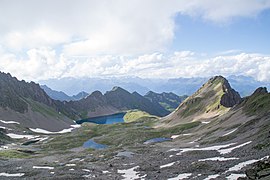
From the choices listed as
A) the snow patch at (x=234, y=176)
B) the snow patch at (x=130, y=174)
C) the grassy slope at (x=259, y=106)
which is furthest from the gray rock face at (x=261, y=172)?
the grassy slope at (x=259, y=106)

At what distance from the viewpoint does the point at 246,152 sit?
184 feet

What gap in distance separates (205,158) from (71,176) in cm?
2505

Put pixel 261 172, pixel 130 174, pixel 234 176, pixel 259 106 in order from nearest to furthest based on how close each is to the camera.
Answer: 1. pixel 261 172
2. pixel 234 176
3. pixel 130 174
4. pixel 259 106

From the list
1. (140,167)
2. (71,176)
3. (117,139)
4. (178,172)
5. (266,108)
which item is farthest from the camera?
(117,139)

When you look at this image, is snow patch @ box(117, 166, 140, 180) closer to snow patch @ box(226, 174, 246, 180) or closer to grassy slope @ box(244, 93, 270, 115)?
snow patch @ box(226, 174, 246, 180)

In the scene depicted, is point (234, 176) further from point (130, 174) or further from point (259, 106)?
point (259, 106)

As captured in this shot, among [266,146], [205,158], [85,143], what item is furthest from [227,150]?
[85,143]

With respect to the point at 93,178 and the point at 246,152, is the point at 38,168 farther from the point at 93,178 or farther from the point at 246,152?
the point at 246,152

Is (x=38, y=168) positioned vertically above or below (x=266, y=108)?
below

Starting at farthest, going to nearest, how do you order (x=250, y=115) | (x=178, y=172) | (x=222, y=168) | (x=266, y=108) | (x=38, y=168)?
(x=250, y=115) < (x=266, y=108) < (x=38, y=168) < (x=178, y=172) < (x=222, y=168)

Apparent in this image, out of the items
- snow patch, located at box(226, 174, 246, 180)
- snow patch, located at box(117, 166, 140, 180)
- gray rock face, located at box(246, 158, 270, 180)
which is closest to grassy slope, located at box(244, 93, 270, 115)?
snow patch, located at box(117, 166, 140, 180)

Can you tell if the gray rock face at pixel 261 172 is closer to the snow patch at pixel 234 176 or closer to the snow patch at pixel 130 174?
the snow patch at pixel 234 176

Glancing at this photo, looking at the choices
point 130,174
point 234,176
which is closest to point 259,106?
point 130,174

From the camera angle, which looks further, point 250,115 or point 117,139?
point 117,139
